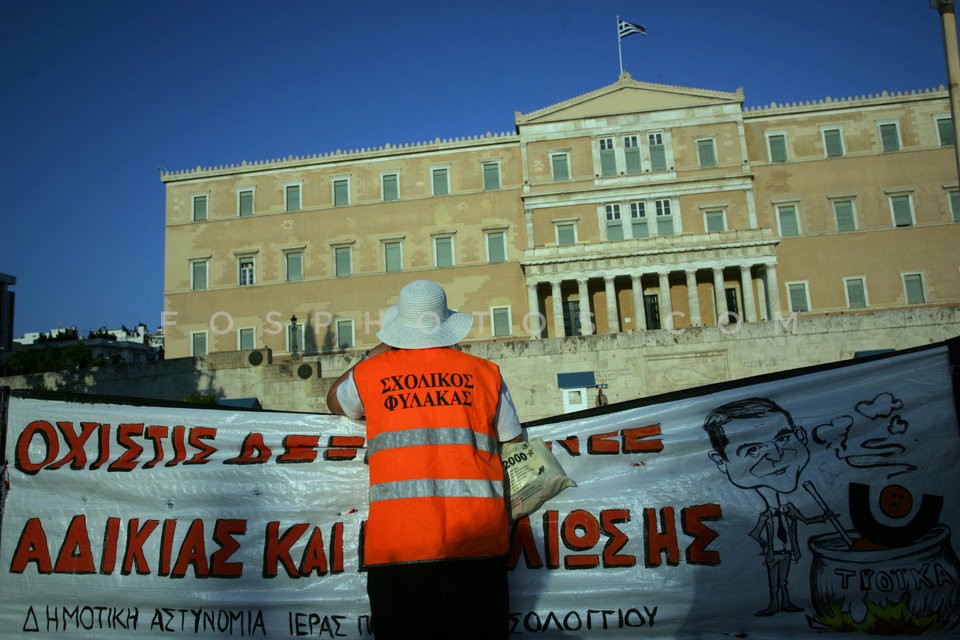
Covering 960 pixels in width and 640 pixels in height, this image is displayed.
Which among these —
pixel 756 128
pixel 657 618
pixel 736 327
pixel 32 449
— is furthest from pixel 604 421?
pixel 756 128

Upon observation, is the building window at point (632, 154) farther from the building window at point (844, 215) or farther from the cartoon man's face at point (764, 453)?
the cartoon man's face at point (764, 453)

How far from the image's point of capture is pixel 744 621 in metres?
3.57

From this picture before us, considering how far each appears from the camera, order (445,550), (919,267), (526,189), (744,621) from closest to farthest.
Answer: (445,550)
(744,621)
(919,267)
(526,189)

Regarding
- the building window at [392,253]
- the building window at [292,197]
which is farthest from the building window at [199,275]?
the building window at [392,253]

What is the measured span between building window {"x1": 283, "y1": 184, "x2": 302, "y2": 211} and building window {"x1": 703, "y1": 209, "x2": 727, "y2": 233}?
65.6ft

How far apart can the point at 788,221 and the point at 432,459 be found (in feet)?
114

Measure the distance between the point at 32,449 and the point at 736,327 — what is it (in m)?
21.6

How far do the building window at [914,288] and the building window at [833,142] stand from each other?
641 cm

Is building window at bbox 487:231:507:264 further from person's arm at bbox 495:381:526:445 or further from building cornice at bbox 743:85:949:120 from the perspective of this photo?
person's arm at bbox 495:381:526:445

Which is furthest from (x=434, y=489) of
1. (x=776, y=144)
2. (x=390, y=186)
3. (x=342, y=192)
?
(x=776, y=144)

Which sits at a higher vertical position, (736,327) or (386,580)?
(736,327)

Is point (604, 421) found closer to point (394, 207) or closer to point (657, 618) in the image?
point (657, 618)

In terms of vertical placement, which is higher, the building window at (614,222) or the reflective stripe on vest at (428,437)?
the building window at (614,222)

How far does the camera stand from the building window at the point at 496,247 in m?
35.6
